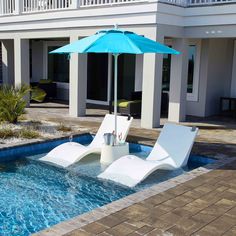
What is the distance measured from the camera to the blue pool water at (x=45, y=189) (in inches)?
211

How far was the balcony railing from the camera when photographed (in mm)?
11773

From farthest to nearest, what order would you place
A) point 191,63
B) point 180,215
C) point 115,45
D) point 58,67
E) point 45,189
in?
1. point 58,67
2. point 191,63
3. point 115,45
4. point 45,189
5. point 180,215

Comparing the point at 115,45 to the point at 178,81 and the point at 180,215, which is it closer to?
the point at 180,215

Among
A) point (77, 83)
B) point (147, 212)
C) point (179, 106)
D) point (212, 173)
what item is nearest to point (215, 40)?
point (179, 106)

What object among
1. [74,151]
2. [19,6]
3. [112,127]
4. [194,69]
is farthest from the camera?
[19,6]

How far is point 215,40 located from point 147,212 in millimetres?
10232

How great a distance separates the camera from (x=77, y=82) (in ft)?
44.1

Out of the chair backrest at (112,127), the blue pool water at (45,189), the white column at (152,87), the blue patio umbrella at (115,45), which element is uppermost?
the blue patio umbrella at (115,45)

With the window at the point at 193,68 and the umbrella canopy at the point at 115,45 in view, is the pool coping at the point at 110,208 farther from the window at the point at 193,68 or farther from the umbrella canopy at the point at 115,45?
the window at the point at 193,68

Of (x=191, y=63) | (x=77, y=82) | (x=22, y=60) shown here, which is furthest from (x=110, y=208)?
(x=22, y=60)

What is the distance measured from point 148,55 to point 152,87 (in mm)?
959

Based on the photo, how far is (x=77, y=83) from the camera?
1345 cm

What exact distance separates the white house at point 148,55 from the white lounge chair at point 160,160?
10.2ft

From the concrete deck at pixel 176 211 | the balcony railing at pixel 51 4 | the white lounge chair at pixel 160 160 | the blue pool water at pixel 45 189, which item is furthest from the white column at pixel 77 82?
the concrete deck at pixel 176 211
